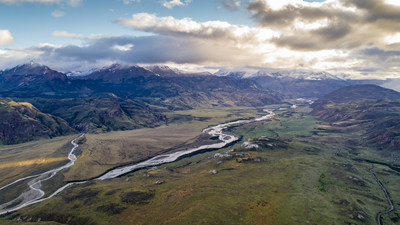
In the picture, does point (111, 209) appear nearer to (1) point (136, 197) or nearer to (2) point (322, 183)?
(1) point (136, 197)

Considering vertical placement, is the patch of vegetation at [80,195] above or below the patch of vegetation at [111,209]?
below

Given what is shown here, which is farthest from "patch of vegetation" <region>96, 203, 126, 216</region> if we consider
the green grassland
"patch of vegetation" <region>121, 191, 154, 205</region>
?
"patch of vegetation" <region>121, 191, 154, 205</region>

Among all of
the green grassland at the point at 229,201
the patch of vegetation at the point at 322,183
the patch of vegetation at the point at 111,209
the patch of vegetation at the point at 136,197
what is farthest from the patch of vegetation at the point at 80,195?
the patch of vegetation at the point at 322,183

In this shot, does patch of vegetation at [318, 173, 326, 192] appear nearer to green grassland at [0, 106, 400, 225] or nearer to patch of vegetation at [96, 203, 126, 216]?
green grassland at [0, 106, 400, 225]

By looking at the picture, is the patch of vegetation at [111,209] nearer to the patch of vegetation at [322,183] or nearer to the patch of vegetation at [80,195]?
the patch of vegetation at [80,195]

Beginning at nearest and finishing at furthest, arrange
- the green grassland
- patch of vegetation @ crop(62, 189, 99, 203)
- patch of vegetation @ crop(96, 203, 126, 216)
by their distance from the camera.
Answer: the green grassland, patch of vegetation @ crop(96, 203, 126, 216), patch of vegetation @ crop(62, 189, 99, 203)

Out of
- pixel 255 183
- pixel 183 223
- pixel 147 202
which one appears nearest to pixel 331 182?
pixel 255 183

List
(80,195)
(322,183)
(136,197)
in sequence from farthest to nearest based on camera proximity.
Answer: (322,183)
(80,195)
(136,197)

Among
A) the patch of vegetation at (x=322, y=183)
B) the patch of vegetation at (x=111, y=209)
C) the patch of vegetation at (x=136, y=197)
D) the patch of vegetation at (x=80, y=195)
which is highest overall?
the patch of vegetation at (x=136, y=197)

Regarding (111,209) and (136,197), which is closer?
(111,209)

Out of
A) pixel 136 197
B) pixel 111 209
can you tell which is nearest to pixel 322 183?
pixel 136 197

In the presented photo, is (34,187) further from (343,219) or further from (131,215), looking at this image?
(343,219)
